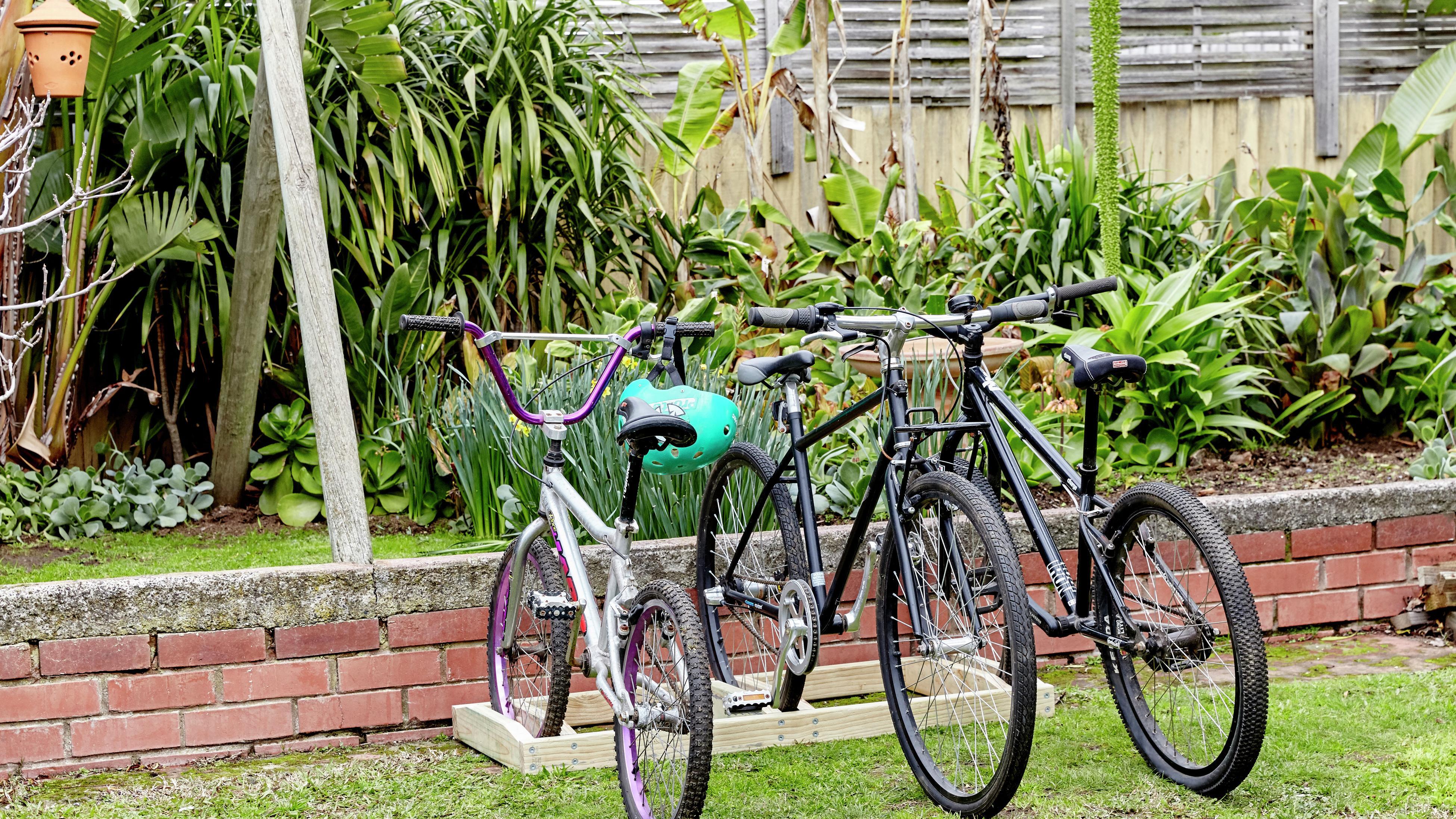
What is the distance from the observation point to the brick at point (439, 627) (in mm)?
3547

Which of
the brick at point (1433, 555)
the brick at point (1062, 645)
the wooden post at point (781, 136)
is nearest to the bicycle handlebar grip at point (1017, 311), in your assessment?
the brick at point (1062, 645)

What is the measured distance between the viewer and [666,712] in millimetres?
2770

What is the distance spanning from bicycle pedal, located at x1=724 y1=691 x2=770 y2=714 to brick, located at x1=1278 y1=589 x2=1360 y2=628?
1980 mm

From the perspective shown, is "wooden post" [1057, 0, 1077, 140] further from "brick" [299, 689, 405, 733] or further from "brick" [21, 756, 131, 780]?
"brick" [21, 756, 131, 780]

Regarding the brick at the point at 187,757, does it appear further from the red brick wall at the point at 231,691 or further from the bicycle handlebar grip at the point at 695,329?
the bicycle handlebar grip at the point at 695,329

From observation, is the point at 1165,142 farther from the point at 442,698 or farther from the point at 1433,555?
the point at 442,698

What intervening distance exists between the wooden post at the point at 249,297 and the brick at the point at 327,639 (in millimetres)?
1236

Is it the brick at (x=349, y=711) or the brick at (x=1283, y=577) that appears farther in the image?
the brick at (x=1283, y=577)

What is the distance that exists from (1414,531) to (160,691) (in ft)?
12.4

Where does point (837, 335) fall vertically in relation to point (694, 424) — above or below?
above

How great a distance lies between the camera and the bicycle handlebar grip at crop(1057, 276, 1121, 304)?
314 centimetres

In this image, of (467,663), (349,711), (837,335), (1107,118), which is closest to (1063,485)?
(837,335)

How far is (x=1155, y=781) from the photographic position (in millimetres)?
3025

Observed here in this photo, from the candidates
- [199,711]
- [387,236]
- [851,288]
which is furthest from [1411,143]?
[199,711]
